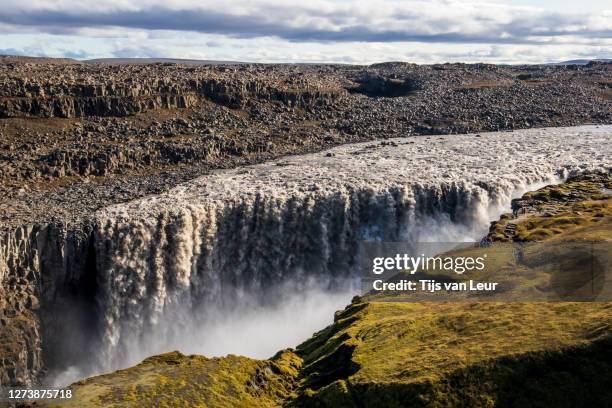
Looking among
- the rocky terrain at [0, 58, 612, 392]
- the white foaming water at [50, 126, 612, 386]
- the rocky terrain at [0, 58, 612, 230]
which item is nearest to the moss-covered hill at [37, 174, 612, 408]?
the white foaming water at [50, 126, 612, 386]

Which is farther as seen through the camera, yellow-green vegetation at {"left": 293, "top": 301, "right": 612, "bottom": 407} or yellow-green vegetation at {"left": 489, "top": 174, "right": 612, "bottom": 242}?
yellow-green vegetation at {"left": 489, "top": 174, "right": 612, "bottom": 242}

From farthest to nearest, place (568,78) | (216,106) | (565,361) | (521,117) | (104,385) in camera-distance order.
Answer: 1. (568,78)
2. (521,117)
3. (216,106)
4. (104,385)
5. (565,361)

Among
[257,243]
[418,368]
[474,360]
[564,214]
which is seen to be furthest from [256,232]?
[474,360]

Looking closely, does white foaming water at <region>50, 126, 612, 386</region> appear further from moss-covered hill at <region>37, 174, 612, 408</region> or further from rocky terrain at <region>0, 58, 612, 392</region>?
moss-covered hill at <region>37, 174, 612, 408</region>

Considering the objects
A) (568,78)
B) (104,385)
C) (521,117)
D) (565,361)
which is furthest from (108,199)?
(568,78)

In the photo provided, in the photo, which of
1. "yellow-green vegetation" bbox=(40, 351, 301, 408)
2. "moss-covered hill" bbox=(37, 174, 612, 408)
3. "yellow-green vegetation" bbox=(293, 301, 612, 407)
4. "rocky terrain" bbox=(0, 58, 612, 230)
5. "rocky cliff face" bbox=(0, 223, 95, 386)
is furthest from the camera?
"rocky terrain" bbox=(0, 58, 612, 230)

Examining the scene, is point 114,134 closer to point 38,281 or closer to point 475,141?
point 38,281
